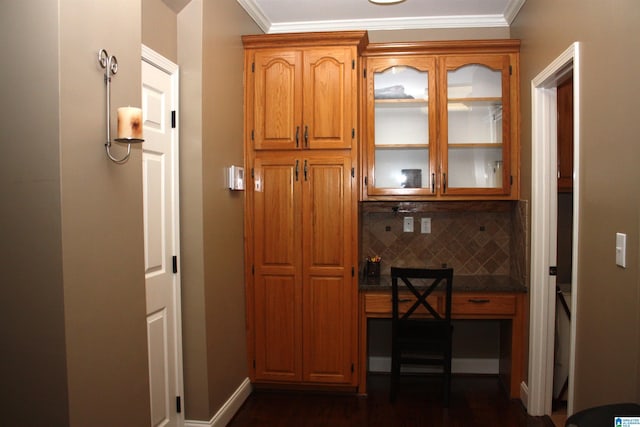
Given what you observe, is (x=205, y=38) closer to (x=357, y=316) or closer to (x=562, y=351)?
(x=357, y=316)

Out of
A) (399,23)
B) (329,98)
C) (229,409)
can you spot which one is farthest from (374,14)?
(229,409)

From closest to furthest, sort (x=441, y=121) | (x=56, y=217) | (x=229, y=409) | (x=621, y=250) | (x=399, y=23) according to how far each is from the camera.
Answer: (x=56, y=217)
(x=621, y=250)
(x=229, y=409)
(x=441, y=121)
(x=399, y=23)

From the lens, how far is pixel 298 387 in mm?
3551

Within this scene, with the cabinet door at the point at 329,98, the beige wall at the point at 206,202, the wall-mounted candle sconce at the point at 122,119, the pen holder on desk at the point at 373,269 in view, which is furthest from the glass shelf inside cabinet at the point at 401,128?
the wall-mounted candle sconce at the point at 122,119

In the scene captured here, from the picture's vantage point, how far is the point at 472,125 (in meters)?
3.54

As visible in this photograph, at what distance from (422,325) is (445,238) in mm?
880

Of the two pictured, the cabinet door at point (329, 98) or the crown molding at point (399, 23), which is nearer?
the cabinet door at point (329, 98)

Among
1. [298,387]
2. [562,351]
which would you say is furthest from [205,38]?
[562,351]

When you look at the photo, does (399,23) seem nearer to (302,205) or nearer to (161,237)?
(302,205)

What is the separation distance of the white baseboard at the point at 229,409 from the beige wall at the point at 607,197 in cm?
198

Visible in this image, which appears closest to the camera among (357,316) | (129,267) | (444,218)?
(129,267)

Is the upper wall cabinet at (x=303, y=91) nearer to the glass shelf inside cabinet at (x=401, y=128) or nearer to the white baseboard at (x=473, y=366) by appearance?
the glass shelf inside cabinet at (x=401, y=128)

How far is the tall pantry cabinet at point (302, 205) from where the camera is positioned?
338 cm

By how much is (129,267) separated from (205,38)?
4.88 ft
